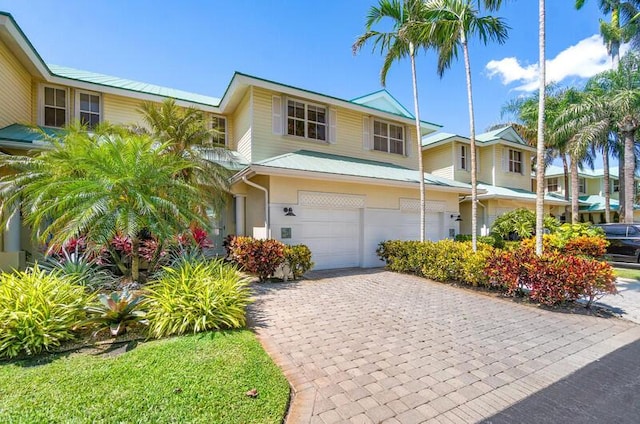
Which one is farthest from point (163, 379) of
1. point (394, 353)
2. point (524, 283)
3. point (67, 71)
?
point (67, 71)

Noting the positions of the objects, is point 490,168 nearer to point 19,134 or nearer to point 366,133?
point 366,133

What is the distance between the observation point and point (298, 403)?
3152 mm

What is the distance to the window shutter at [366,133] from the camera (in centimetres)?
1425

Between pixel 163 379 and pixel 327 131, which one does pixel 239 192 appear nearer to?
pixel 327 131

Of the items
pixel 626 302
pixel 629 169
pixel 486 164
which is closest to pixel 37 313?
pixel 626 302

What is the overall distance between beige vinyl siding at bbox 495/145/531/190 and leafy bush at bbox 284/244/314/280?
1597 centimetres

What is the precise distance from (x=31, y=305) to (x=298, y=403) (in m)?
4.20

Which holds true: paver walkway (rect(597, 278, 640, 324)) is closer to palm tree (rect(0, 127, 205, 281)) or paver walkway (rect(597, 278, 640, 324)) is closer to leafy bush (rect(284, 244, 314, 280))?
leafy bush (rect(284, 244, 314, 280))

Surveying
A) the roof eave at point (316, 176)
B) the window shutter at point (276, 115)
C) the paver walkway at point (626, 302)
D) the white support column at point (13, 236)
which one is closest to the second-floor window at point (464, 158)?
the roof eave at point (316, 176)

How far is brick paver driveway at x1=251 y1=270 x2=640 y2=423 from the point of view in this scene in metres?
3.18

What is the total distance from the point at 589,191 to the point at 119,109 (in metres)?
39.1

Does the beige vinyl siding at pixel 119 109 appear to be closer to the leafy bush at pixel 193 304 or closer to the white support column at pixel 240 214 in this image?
the white support column at pixel 240 214

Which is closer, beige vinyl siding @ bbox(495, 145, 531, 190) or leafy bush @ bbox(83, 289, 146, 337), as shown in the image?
leafy bush @ bbox(83, 289, 146, 337)

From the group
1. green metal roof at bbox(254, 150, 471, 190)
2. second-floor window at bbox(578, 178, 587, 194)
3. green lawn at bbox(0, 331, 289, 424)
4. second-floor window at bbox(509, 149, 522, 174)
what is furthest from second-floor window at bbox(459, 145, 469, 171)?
second-floor window at bbox(578, 178, 587, 194)
